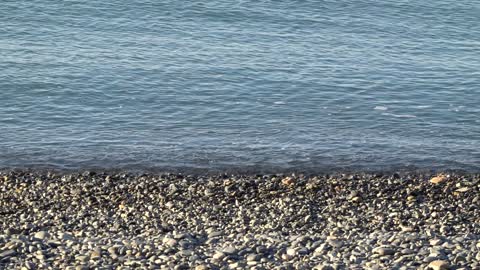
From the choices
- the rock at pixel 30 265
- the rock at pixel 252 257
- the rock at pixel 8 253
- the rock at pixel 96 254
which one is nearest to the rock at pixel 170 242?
the rock at pixel 96 254

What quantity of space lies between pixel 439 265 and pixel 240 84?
24191mm

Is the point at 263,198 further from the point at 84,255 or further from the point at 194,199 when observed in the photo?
the point at 84,255

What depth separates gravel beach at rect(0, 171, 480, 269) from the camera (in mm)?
25984

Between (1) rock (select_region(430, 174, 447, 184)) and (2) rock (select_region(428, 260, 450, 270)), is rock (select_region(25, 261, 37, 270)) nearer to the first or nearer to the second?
(2) rock (select_region(428, 260, 450, 270))

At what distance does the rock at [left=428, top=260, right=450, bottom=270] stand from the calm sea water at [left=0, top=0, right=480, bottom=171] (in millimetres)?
12066

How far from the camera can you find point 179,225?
29375mm

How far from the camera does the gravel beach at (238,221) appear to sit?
25984mm

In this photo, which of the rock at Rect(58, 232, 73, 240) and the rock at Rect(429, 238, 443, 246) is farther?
the rock at Rect(58, 232, 73, 240)

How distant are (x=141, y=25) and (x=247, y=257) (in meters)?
33.9

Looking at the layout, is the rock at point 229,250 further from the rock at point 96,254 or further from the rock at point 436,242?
the rock at point 436,242

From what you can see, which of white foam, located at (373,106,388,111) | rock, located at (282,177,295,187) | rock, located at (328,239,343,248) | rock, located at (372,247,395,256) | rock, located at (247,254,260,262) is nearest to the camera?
rock, located at (247,254,260,262)

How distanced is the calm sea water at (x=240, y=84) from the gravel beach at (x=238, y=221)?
2876mm

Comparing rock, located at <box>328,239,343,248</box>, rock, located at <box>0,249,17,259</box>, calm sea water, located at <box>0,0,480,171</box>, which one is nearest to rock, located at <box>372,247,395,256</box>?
rock, located at <box>328,239,343,248</box>

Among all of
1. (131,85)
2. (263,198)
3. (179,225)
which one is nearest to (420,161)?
(263,198)
